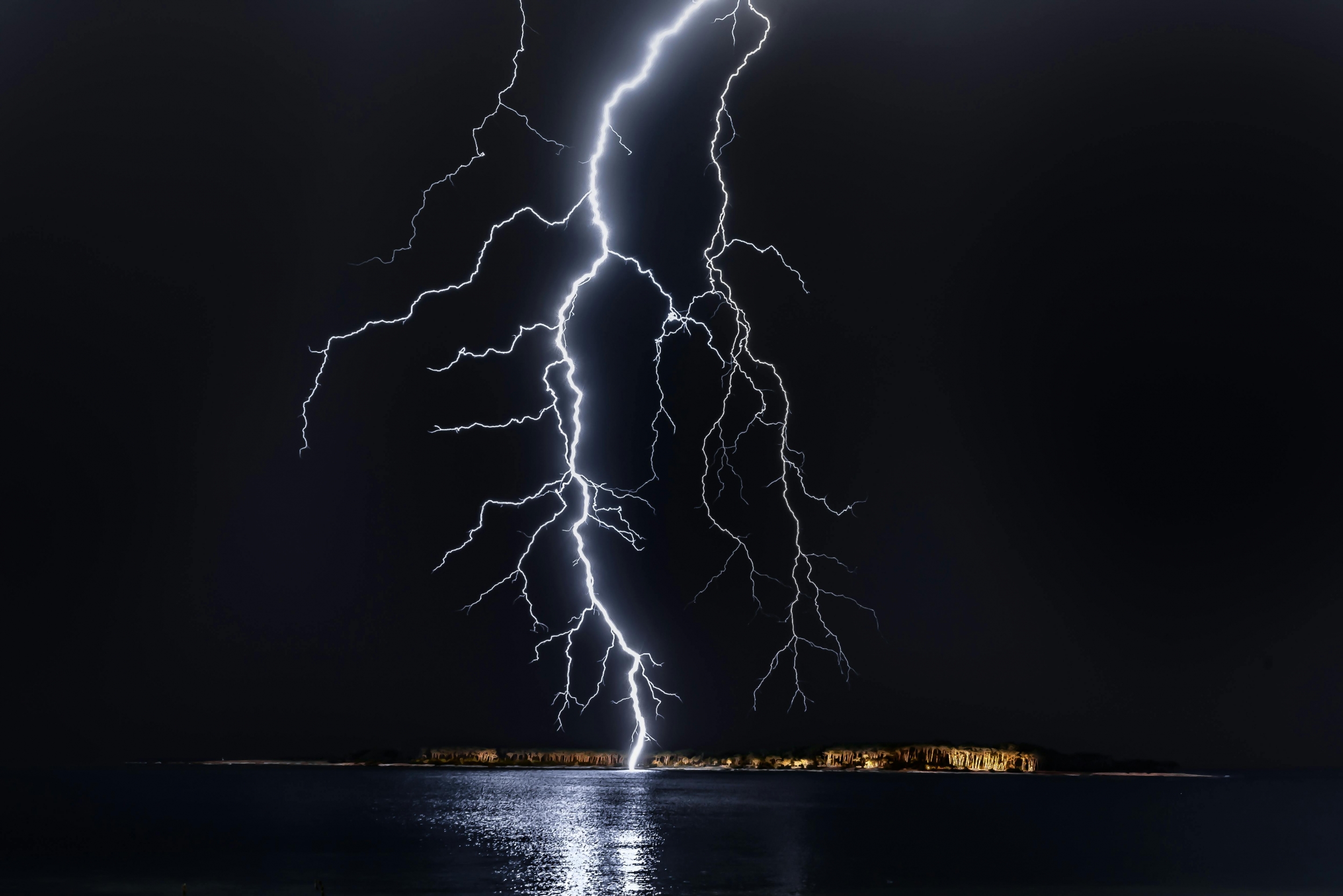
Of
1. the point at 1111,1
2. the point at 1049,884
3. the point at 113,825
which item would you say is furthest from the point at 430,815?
the point at 1111,1

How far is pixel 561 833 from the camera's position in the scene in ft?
91.9

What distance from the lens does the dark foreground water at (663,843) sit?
59.6 feet

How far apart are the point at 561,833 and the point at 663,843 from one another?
409cm

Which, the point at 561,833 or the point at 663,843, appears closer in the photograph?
the point at 663,843

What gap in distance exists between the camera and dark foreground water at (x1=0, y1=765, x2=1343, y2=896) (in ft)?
59.6

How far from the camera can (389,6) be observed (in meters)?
24.2

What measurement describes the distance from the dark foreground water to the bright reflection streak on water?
0.38 ft

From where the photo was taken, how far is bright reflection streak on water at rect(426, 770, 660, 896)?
18.0 meters

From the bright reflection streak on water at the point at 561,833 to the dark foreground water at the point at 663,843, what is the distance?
0.11 meters

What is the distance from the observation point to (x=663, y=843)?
25.0 m

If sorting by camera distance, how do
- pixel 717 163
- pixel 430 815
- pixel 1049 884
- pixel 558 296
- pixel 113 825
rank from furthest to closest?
pixel 430 815
pixel 113 825
pixel 558 296
pixel 717 163
pixel 1049 884

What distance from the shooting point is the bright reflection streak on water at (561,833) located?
18.0 m

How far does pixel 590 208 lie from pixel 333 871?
16.9 m

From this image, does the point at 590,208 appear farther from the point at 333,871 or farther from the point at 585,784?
the point at 585,784
